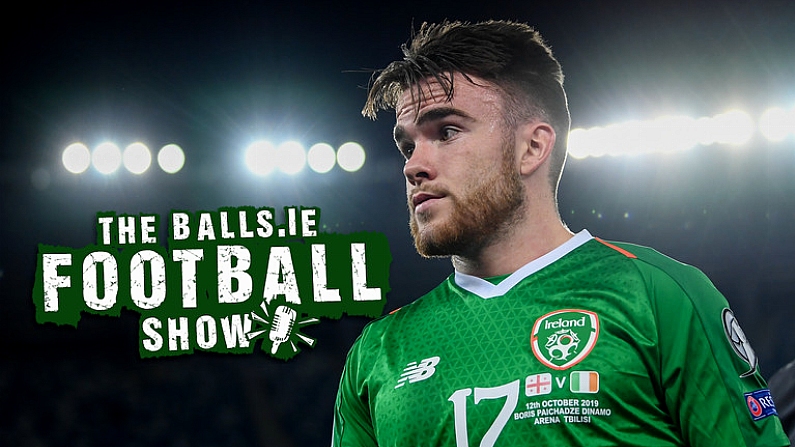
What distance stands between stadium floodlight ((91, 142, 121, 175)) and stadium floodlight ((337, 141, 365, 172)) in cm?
186

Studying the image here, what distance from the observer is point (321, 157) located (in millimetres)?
7129

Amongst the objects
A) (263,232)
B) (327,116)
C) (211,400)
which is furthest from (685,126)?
(211,400)

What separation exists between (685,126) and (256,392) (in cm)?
453

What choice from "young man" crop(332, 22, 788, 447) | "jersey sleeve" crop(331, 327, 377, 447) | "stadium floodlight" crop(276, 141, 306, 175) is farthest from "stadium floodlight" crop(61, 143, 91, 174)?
"jersey sleeve" crop(331, 327, 377, 447)

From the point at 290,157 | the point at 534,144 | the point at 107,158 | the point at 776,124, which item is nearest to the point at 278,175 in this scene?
the point at 290,157

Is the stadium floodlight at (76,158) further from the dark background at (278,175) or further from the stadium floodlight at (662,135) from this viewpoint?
the stadium floodlight at (662,135)

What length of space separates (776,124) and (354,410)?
229 inches

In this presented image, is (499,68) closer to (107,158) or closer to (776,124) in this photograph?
(776,124)

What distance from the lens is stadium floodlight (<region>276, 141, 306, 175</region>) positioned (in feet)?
23.2

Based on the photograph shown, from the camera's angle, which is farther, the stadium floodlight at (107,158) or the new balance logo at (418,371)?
the stadium floodlight at (107,158)

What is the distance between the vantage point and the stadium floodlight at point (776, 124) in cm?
652

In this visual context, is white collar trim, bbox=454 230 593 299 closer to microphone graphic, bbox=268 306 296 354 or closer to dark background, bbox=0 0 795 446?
dark background, bbox=0 0 795 446

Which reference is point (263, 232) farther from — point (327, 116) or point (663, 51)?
point (663, 51)

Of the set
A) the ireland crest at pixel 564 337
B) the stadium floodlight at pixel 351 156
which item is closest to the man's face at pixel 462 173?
the ireland crest at pixel 564 337
